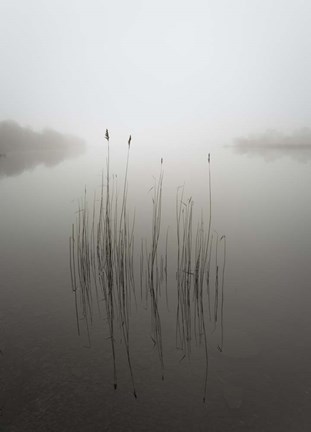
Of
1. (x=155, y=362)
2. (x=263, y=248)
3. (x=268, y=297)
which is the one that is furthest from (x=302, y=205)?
(x=155, y=362)

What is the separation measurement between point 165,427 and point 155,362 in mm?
729

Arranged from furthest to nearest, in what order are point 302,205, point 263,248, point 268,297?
1. point 302,205
2. point 263,248
3. point 268,297

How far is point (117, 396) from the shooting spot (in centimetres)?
288

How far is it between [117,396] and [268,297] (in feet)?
7.92

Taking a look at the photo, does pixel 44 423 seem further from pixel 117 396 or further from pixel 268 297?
pixel 268 297

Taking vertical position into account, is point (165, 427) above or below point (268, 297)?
below

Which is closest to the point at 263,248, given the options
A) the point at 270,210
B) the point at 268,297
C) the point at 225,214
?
the point at 268,297

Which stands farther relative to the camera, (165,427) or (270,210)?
(270,210)

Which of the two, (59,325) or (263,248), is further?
(263,248)

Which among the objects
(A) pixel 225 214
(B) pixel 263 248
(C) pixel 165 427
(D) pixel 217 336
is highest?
(A) pixel 225 214

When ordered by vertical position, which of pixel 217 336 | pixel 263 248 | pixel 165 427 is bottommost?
pixel 165 427

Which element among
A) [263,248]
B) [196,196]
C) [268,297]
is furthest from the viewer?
[196,196]

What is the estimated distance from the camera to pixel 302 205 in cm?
994

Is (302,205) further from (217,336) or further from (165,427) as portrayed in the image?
(165,427)
